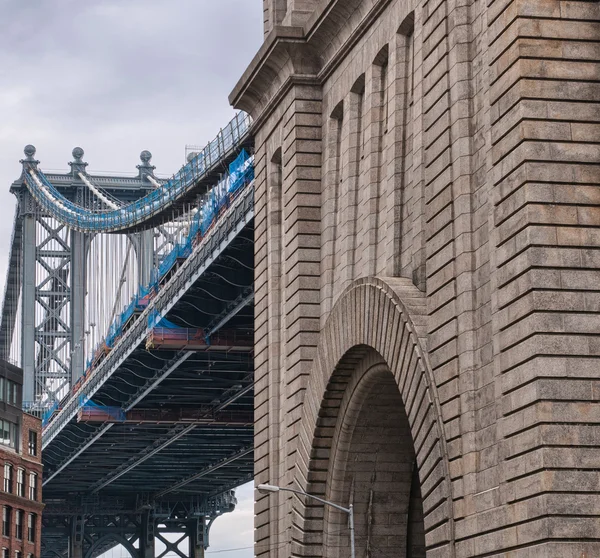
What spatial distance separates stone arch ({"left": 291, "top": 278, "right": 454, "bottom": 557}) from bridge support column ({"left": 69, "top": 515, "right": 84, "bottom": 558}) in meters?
107

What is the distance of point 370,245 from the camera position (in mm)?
39938

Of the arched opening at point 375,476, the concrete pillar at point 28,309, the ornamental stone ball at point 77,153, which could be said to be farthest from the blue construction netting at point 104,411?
the arched opening at point 375,476

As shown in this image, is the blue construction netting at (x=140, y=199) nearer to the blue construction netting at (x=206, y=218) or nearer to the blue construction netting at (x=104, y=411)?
the blue construction netting at (x=206, y=218)

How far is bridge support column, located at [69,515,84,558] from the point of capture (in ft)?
486

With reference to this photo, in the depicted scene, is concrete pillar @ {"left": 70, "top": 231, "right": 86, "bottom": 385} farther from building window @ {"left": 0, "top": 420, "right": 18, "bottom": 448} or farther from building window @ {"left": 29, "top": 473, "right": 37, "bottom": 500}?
building window @ {"left": 0, "top": 420, "right": 18, "bottom": 448}

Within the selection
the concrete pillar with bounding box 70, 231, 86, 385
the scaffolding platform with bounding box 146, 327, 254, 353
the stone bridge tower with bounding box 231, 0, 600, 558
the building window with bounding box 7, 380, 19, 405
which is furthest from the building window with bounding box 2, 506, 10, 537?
the stone bridge tower with bounding box 231, 0, 600, 558

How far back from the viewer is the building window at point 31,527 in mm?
99375

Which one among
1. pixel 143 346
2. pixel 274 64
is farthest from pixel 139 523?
pixel 274 64

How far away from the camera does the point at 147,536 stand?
151m

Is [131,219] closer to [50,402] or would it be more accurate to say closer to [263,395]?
[50,402]

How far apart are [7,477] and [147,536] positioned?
57147 mm

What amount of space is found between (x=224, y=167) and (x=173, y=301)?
7.50m

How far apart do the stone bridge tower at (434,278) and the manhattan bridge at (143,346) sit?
20.5 metres

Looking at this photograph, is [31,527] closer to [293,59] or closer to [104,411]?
[104,411]
